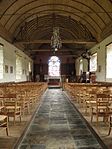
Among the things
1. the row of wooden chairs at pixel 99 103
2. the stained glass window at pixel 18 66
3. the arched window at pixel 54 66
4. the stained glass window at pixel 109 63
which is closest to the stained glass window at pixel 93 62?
the stained glass window at pixel 109 63

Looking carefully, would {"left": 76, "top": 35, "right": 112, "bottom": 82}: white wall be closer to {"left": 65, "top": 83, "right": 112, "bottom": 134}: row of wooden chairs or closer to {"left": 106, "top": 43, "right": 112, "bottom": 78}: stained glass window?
{"left": 106, "top": 43, "right": 112, "bottom": 78}: stained glass window

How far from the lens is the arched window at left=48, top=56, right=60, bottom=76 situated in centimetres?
3875

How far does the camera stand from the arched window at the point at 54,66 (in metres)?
38.8

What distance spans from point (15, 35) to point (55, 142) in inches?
613

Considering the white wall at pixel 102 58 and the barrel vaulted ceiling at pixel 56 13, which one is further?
the white wall at pixel 102 58

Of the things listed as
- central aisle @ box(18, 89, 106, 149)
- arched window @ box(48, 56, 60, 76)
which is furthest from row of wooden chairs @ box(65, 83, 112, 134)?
arched window @ box(48, 56, 60, 76)

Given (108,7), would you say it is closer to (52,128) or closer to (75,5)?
(75,5)

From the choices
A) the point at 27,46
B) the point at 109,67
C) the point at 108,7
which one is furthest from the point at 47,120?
the point at 27,46

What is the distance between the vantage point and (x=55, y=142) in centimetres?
583

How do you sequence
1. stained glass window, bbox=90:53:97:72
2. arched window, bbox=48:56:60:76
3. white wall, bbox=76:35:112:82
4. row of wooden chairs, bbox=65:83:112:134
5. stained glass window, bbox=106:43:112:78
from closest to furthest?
row of wooden chairs, bbox=65:83:112:134
stained glass window, bbox=106:43:112:78
white wall, bbox=76:35:112:82
stained glass window, bbox=90:53:97:72
arched window, bbox=48:56:60:76

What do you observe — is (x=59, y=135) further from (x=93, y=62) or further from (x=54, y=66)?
(x=54, y=66)

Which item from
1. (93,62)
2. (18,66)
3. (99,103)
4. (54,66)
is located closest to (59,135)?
(99,103)

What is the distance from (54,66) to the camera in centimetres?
3878

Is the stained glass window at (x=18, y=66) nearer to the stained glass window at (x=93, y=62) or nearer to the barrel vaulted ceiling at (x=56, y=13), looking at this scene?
the barrel vaulted ceiling at (x=56, y=13)
